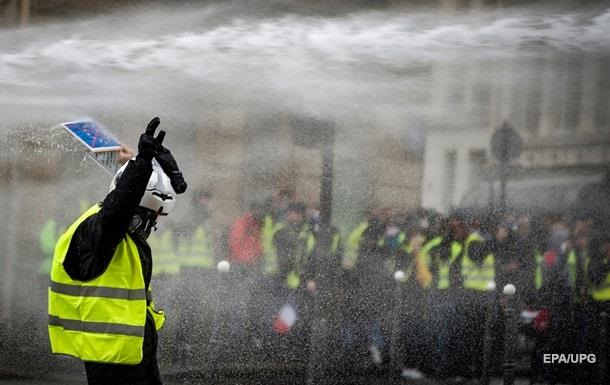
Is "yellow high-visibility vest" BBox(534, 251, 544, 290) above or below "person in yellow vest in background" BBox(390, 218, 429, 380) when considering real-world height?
above

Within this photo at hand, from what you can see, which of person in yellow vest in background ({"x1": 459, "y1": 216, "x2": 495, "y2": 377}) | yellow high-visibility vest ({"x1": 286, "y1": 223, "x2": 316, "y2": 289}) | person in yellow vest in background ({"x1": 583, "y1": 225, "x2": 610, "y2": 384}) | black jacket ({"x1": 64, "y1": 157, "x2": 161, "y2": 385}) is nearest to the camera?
black jacket ({"x1": 64, "y1": 157, "x2": 161, "y2": 385})

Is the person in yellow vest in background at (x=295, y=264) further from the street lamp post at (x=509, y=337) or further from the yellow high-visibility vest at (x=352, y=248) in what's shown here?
the street lamp post at (x=509, y=337)

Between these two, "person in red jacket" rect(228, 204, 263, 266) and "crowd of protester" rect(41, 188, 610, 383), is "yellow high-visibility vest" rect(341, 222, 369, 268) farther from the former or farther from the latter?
"person in red jacket" rect(228, 204, 263, 266)

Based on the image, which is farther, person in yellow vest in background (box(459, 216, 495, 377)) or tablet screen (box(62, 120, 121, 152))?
person in yellow vest in background (box(459, 216, 495, 377))

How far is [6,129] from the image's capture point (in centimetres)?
684

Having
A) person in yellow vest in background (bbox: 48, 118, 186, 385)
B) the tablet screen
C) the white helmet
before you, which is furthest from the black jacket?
the tablet screen

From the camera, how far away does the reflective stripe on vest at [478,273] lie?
640 cm

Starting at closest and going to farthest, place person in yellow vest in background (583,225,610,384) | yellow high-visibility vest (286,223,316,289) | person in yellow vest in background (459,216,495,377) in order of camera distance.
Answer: person in yellow vest in background (583,225,610,384) < person in yellow vest in background (459,216,495,377) < yellow high-visibility vest (286,223,316,289)

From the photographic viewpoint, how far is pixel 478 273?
6406mm

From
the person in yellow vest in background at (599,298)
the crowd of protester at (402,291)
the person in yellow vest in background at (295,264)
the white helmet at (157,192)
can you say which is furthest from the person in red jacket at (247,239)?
the white helmet at (157,192)

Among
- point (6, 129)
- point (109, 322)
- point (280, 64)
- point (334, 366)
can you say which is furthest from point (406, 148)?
point (109, 322)

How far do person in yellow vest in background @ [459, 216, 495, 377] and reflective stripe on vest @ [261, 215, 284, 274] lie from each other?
119 cm

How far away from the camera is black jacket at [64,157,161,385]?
3.17 m

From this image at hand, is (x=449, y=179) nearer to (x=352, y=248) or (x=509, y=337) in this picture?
(x=352, y=248)
